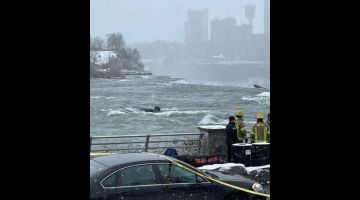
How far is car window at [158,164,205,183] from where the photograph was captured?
6032 millimetres

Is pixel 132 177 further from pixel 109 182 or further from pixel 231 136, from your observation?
pixel 231 136

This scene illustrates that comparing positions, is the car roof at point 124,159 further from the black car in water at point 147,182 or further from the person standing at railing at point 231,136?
the person standing at railing at point 231,136

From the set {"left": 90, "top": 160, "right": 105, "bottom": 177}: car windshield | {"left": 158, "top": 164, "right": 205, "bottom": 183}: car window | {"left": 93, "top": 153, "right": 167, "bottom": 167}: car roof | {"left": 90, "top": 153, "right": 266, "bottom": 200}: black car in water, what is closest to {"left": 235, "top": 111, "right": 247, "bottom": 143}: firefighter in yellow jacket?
{"left": 90, "top": 153, "right": 266, "bottom": 200}: black car in water

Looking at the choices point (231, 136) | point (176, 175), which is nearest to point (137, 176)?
point (176, 175)

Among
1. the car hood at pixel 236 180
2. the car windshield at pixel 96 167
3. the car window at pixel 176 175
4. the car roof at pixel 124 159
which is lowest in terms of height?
the car hood at pixel 236 180

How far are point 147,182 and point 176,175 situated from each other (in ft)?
1.31

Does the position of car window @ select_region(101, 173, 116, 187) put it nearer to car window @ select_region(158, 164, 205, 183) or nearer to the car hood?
car window @ select_region(158, 164, 205, 183)

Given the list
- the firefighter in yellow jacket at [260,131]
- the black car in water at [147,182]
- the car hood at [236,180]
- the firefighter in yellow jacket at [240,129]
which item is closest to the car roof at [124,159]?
the black car in water at [147,182]

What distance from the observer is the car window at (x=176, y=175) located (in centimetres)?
603
